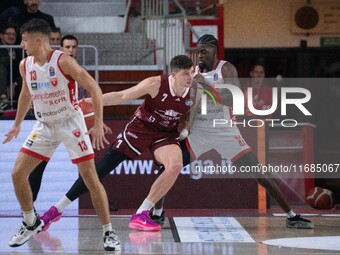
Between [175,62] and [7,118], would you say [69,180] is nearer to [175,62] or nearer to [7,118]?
[7,118]

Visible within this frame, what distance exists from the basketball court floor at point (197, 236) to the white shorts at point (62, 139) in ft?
2.78

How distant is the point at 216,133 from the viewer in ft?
35.3

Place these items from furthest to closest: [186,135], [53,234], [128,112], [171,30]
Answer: [171,30], [128,112], [186,135], [53,234]

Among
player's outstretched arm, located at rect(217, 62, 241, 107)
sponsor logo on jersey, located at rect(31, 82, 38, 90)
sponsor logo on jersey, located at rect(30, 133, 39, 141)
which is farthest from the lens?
player's outstretched arm, located at rect(217, 62, 241, 107)

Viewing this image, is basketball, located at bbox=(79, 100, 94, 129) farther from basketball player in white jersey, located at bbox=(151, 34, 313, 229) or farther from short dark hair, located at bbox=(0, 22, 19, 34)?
short dark hair, located at bbox=(0, 22, 19, 34)

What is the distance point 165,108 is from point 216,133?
2.59 ft

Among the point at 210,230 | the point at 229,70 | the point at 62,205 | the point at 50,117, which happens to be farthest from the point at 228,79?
the point at 50,117

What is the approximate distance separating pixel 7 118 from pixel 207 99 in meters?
3.10

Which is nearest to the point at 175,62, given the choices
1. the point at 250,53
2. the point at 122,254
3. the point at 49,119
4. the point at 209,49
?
the point at 209,49

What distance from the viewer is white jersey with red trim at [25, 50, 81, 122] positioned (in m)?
8.70

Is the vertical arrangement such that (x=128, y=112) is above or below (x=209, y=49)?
below

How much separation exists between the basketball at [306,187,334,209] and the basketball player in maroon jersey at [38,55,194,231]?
3.22 metres

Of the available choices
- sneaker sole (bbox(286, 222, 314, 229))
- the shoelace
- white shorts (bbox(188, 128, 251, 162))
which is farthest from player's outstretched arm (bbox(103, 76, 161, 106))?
sneaker sole (bbox(286, 222, 314, 229))

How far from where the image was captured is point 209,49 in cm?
1064
